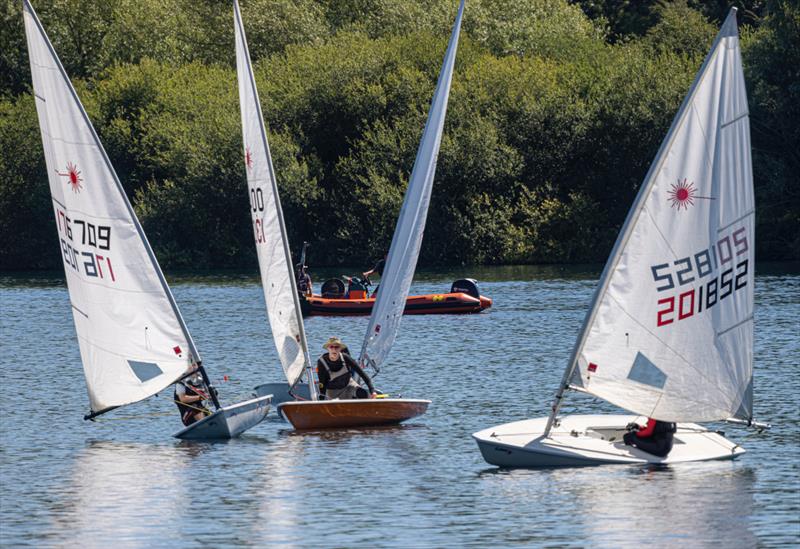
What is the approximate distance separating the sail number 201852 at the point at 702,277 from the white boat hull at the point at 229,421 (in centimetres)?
897

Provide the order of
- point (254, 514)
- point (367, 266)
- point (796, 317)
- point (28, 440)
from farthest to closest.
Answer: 1. point (367, 266)
2. point (796, 317)
3. point (28, 440)
4. point (254, 514)

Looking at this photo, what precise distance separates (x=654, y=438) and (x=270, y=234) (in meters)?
8.76

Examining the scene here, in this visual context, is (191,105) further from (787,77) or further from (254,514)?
(254,514)

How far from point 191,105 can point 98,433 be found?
60765 mm

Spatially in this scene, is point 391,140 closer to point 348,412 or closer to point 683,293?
point 348,412

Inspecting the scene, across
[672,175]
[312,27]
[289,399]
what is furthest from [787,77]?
[672,175]

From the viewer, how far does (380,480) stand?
26.0 metres

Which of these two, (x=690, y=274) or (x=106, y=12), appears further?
(x=106, y=12)

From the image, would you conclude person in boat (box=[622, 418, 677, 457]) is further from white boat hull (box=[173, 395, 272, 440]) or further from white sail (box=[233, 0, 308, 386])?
white boat hull (box=[173, 395, 272, 440])

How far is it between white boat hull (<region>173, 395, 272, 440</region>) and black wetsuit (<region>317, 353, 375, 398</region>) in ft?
4.26

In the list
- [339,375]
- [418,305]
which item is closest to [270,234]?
[339,375]

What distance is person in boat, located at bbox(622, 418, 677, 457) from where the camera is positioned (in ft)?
82.9

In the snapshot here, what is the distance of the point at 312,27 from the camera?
9669cm

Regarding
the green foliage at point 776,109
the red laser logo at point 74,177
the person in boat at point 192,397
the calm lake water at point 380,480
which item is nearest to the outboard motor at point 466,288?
the calm lake water at point 380,480
